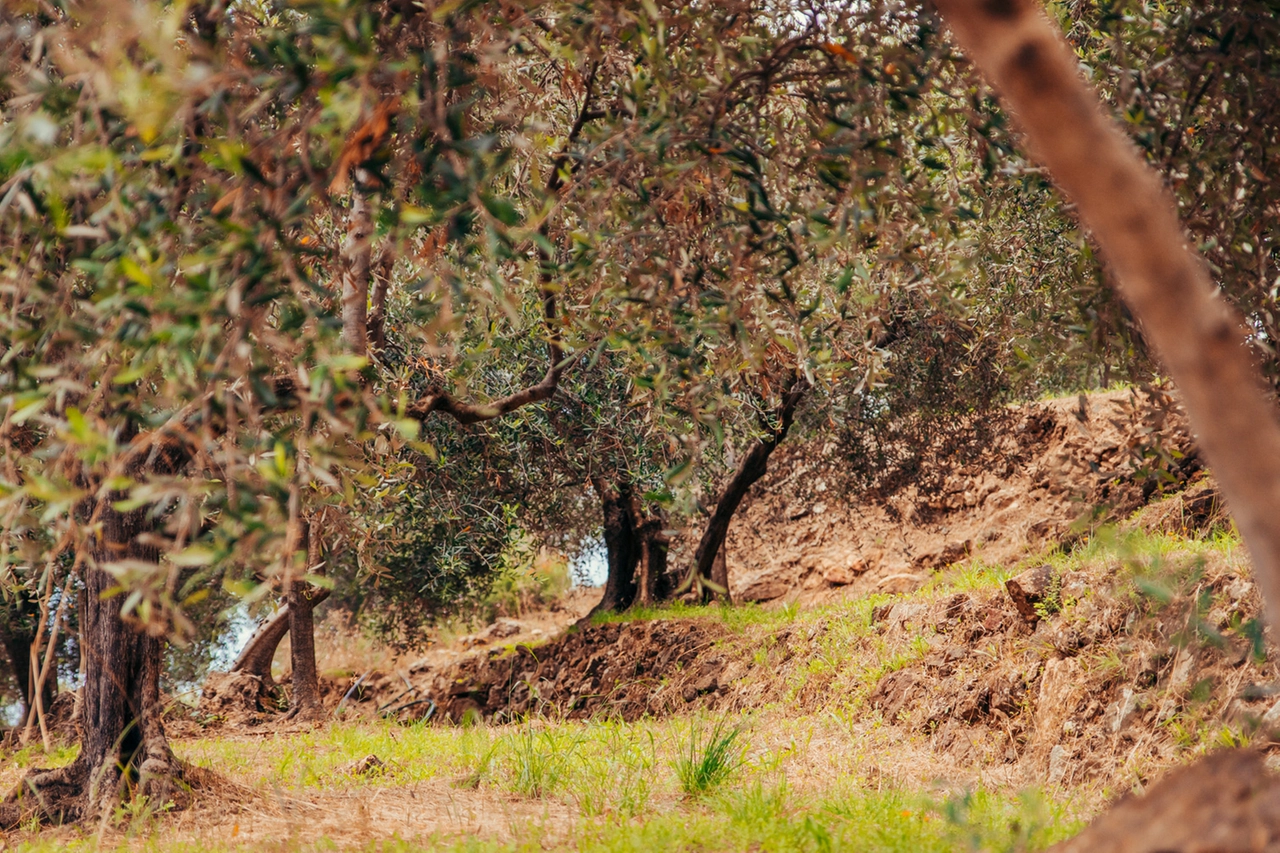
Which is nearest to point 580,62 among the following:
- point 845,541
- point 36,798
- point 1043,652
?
point 36,798

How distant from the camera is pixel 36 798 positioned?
5980mm

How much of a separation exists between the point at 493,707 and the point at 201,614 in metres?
7.08

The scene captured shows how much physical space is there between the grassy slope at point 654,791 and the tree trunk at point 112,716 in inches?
12.6

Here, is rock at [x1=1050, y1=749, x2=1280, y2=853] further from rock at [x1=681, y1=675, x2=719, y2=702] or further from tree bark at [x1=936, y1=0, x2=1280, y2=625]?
rock at [x1=681, y1=675, x2=719, y2=702]

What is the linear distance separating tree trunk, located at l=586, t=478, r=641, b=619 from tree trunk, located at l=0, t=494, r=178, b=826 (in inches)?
394

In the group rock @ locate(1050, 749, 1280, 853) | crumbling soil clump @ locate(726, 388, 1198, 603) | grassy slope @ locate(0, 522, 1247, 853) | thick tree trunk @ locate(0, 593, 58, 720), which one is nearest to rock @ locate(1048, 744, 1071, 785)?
grassy slope @ locate(0, 522, 1247, 853)

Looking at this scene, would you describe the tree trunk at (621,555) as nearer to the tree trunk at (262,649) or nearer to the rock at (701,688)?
the rock at (701,688)

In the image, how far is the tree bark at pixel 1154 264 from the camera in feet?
6.77

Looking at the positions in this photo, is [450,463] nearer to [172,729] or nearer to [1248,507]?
[172,729]

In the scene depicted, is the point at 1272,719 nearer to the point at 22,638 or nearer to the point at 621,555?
the point at 621,555

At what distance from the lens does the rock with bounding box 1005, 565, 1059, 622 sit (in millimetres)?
8234

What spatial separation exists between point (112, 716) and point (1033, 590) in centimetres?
745

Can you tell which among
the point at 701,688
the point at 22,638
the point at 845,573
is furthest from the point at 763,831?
the point at 22,638

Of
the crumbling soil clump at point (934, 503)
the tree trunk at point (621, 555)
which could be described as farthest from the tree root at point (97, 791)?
the crumbling soil clump at point (934, 503)
